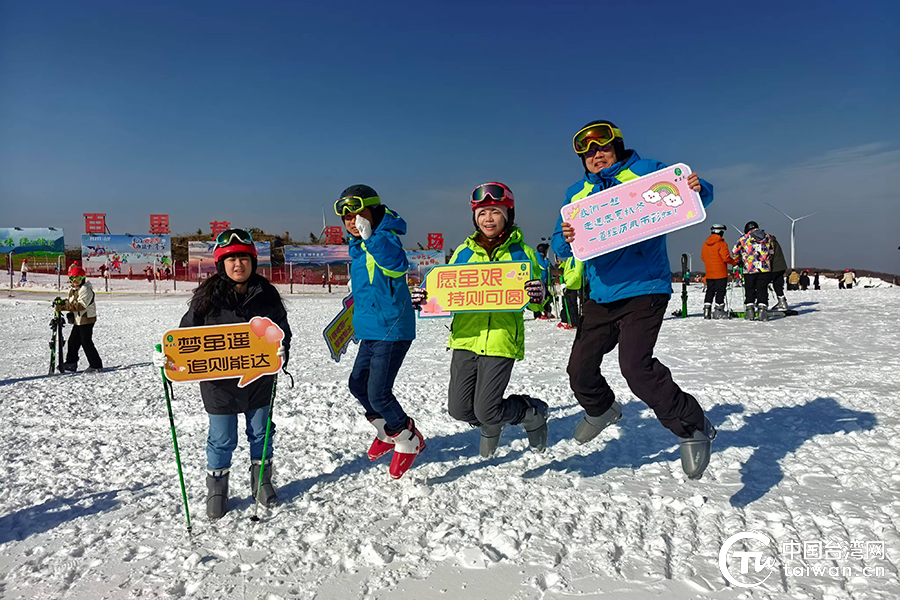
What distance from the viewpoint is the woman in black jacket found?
325 centimetres

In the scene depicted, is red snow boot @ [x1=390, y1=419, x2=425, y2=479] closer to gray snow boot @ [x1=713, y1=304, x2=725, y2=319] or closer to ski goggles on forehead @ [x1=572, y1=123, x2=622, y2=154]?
ski goggles on forehead @ [x1=572, y1=123, x2=622, y2=154]

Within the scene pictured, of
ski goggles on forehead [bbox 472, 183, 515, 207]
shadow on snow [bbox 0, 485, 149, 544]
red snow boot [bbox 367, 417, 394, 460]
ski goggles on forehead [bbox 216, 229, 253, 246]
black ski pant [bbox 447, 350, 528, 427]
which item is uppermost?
ski goggles on forehead [bbox 472, 183, 515, 207]

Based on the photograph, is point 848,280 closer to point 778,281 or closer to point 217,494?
point 778,281

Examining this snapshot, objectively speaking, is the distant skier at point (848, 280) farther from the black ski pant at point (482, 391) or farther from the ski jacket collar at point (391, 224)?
the ski jacket collar at point (391, 224)

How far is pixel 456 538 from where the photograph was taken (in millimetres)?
2879

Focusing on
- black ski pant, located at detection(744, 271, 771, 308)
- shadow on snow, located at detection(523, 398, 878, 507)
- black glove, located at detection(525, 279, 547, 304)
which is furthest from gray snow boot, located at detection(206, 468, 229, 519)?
black ski pant, located at detection(744, 271, 771, 308)

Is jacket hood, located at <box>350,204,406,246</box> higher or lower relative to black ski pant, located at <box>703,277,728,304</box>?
higher

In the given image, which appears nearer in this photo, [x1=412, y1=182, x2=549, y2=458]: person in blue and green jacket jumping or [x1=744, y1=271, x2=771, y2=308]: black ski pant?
[x1=412, y1=182, x2=549, y2=458]: person in blue and green jacket jumping

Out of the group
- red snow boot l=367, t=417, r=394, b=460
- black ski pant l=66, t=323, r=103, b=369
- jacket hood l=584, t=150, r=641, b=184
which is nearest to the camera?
jacket hood l=584, t=150, r=641, b=184

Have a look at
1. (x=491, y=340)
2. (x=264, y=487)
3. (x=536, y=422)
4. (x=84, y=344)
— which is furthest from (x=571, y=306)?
(x=264, y=487)

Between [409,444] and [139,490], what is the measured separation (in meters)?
1.74

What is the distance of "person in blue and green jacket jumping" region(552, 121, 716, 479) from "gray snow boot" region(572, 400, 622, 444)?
0.02m

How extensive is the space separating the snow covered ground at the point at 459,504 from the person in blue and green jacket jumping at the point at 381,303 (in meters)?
0.38

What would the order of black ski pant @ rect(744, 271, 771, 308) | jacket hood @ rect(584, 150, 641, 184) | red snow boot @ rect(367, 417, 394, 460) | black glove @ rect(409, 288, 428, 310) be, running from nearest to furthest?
jacket hood @ rect(584, 150, 641, 184) < black glove @ rect(409, 288, 428, 310) < red snow boot @ rect(367, 417, 394, 460) < black ski pant @ rect(744, 271, 771, 308)
